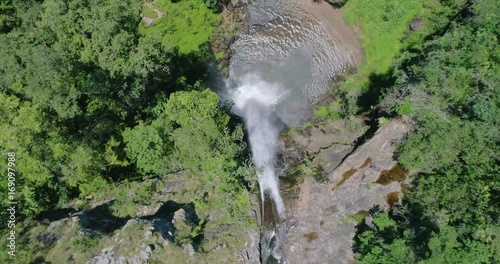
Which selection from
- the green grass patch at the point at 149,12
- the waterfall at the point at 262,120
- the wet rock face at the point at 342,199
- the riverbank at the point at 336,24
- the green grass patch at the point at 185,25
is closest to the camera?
the wet rock face at the point at 342,199

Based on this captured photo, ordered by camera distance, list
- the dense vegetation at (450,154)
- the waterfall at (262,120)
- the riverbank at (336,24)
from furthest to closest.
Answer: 1. the riverbank at (336,24)
2. the waterfall at (262,120)
3. the dense vegetation at (450,154)

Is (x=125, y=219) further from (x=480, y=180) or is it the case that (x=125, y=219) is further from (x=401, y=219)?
(x=480, y=180)

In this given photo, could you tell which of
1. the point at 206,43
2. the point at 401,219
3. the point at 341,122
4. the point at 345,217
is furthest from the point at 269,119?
the point at 401,219

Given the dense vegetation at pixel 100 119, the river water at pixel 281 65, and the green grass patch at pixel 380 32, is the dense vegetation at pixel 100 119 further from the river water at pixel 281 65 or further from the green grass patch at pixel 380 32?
the green grass patch at pixel 380 32

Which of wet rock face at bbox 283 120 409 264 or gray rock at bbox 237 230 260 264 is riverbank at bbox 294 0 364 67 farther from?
gray rock at bbox 237 230 260 264

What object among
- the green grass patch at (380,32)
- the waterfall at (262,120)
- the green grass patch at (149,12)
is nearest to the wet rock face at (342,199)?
the waterfall at (262,120)

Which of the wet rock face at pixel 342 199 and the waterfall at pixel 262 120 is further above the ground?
the wet rock face at pixel 342 199

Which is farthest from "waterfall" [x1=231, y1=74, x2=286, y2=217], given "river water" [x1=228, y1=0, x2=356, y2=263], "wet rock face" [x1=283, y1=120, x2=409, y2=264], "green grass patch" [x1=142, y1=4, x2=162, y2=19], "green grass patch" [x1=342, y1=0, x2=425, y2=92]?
"green grass patch" [x1=142, y1=4, x2=162, y2=19]
